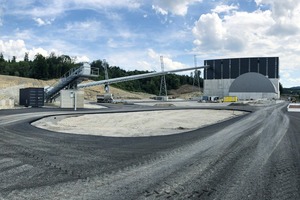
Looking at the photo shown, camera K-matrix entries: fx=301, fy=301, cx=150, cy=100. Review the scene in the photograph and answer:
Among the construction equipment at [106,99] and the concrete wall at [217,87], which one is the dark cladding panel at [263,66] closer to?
the concrete wall at [217,87]

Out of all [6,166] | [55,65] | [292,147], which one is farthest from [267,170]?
[55,65]

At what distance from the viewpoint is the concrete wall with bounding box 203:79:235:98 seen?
310 ft

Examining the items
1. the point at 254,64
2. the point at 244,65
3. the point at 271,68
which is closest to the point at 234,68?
the point at 244,65

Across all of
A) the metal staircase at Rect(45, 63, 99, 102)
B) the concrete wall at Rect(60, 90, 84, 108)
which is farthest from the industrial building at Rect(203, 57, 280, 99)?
the concrete wall at Rect(60, 90, 84, 108)

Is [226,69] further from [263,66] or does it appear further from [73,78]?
[73,78]

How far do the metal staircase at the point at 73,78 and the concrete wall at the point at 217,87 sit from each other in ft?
193

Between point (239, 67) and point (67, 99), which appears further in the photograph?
point (239, 67)

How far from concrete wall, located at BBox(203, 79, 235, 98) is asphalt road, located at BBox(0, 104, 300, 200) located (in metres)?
84.5

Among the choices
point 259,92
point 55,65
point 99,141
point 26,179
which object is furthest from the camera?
point 55,65

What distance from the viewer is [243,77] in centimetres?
8744

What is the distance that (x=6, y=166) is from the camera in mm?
7832

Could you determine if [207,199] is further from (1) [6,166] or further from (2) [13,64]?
(2) [13,64]

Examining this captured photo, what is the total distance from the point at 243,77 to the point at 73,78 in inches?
2259

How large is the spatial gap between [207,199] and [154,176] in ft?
5.81
